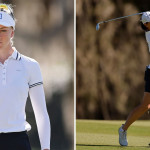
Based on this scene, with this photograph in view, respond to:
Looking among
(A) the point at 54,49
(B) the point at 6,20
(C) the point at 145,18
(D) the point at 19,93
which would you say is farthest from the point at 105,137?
(B) the point at 6,20

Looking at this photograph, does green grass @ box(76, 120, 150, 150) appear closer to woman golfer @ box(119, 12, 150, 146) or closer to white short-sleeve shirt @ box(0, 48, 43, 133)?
woman golfer @ box(119, 12, 150, 146)

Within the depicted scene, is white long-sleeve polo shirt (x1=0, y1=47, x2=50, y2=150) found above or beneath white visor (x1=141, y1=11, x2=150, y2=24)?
beneath

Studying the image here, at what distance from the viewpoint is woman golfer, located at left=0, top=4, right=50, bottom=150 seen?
277 cm

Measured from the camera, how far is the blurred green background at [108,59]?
54.1 feet

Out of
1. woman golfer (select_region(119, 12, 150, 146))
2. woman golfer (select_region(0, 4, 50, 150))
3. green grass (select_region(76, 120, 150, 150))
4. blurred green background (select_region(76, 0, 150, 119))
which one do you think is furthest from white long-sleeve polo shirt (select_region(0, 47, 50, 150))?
blurred green background (select_region(76, 0, 150, 119))

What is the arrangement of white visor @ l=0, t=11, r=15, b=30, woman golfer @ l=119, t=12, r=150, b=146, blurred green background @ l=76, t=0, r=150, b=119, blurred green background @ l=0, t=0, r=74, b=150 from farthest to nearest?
1. blurred green background @ l=76, t=0, r=150, b=119
2. woman golfer @ l=119, t=12, r=150, b=146
3. blurred green background @ l=0, t=0, r=74, b=150
4. white visor @ l=0, t=11, r=15, b=30

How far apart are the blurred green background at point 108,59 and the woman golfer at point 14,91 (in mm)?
13535

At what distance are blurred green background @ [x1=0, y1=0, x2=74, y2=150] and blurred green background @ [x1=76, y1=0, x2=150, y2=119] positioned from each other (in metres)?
10.7

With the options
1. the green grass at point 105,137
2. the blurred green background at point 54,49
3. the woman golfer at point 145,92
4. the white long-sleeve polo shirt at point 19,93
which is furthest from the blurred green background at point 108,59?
the white long-sleeve polo shirt at point 19,93

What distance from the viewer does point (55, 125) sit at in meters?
5.64

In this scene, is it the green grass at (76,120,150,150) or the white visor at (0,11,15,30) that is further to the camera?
the green grass at (76,120,150,150)

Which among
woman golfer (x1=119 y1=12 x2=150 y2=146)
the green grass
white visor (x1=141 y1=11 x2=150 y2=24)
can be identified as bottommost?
the green grass

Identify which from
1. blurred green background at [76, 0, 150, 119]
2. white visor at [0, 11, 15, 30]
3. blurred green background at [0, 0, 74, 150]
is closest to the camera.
Answer: white visor at [0, 11, 15, 30]

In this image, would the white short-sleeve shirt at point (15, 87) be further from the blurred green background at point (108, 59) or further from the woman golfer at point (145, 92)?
the blurred green background at point (108, 59)
